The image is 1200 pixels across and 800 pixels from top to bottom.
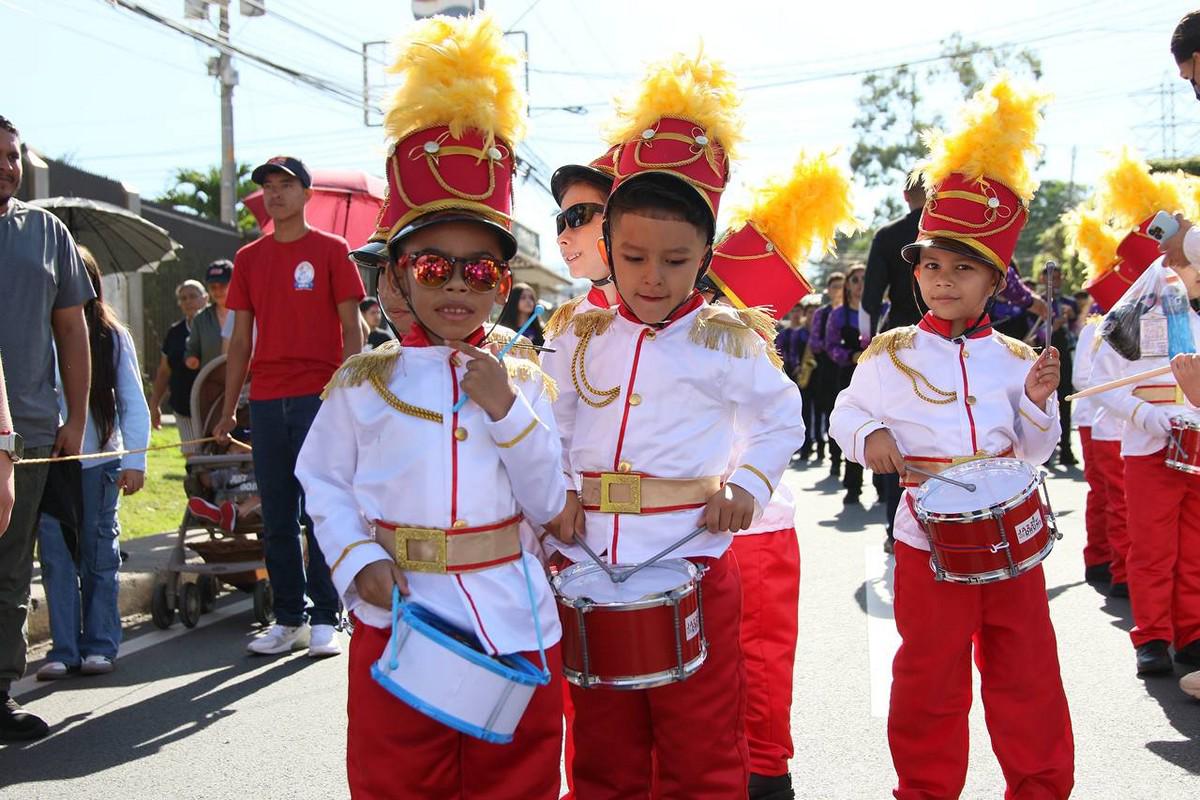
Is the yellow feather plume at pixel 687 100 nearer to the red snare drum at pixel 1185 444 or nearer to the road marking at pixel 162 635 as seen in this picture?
the red snare drum at pixel 1185 444

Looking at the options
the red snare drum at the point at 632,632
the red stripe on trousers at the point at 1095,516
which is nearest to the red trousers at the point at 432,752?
the red snare drum at the point at 632,632

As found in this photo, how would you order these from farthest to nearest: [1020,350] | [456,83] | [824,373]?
[824,373] < [1020,350] < [456,83]

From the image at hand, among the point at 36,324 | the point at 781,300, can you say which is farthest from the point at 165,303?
the point at 781,300

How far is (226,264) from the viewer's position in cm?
973

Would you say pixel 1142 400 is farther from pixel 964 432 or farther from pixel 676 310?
pixel 676 310

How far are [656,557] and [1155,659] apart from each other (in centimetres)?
355

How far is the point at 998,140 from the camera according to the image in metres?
4.18

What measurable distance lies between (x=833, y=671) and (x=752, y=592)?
200 centimetres

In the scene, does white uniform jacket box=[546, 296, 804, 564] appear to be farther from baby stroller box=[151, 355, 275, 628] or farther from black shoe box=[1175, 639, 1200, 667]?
baby stroller box=[151, 355, 275, 628]

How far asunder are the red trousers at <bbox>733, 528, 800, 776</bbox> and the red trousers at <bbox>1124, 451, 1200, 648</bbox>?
2.40m

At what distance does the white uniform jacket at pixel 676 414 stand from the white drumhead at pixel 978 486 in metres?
0.55

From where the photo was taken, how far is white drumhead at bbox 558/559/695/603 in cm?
306

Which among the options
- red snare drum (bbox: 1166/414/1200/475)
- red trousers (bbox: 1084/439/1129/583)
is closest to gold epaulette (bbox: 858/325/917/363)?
red snare drum (bbox: 1166/414/1200/475)

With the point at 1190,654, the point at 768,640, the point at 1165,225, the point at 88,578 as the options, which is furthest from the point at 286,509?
the point at 1190,654
